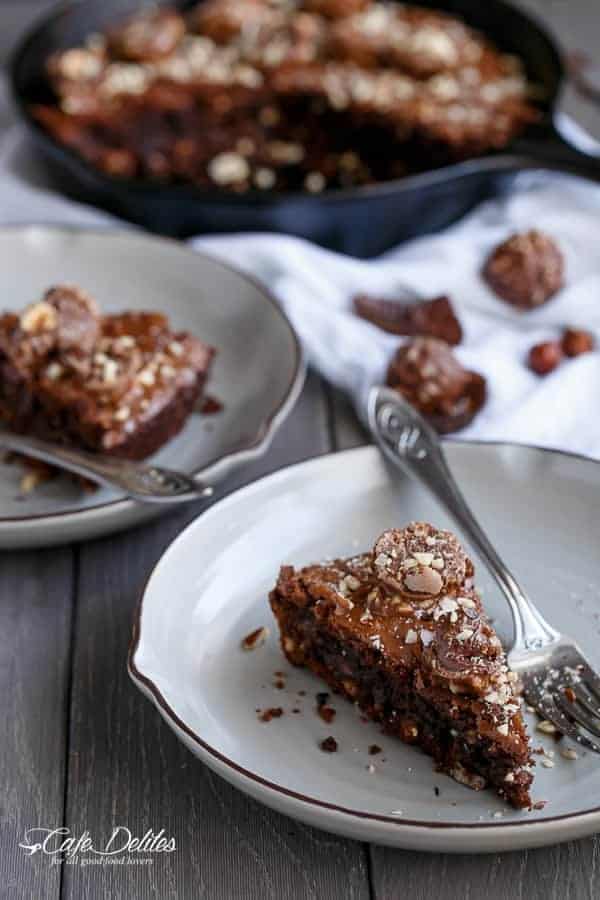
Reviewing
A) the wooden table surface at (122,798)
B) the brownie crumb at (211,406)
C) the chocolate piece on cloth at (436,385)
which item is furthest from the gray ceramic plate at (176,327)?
the chocolate piece on cloth at (436,385)

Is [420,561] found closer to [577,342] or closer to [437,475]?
[437,475]

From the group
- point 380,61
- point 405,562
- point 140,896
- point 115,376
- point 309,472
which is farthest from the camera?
point 380,61

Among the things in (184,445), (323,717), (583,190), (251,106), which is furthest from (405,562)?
(251,106)

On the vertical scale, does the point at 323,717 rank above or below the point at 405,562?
below

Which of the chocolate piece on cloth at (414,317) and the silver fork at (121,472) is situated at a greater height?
the silver fork at (121,472)

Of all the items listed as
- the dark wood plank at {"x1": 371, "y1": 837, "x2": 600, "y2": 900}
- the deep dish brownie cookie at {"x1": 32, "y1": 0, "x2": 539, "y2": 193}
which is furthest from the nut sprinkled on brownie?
the deep dish brownie cookie at {"x1": 32, "y1": 0, "x2": 539, "y2": 193}

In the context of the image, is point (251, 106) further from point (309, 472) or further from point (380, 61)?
point (309, 472)

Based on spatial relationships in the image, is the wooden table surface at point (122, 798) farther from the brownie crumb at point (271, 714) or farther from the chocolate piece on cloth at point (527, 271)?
the chocolate piece on cloth at point (527, 271)
